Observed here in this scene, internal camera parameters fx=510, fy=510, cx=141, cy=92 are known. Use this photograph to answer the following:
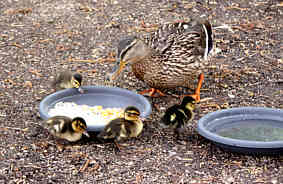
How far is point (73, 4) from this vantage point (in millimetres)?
7477

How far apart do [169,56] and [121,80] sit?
3.08 ft

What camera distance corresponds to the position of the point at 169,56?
4.80 metres

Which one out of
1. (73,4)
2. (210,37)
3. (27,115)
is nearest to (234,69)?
(210,37)

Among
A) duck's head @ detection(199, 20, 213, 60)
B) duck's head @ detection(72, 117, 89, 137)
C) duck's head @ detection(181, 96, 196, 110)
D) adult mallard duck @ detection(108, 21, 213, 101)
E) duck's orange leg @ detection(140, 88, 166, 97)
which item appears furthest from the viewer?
duck's orange leg @ detection(140, 88, 166, 97)

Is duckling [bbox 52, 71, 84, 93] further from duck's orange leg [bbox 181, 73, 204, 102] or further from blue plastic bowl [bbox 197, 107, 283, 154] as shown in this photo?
blue plastic bowl [bbox 197, 107, 283, 154]

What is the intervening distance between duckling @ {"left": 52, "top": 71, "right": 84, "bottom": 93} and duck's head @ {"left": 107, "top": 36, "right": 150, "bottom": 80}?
403mm

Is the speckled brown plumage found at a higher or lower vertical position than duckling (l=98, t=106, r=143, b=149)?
higher

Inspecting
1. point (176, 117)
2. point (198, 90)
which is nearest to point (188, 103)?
point (176, 117)

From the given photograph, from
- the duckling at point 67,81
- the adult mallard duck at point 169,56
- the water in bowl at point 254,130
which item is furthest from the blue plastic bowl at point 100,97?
the water in bowl at point 254,130

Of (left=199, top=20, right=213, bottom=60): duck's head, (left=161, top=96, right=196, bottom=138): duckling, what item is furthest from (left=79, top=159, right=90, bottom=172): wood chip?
(left=199, top=20, right=213, bottom=60): duck's head

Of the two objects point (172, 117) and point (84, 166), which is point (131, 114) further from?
point (84, 166)

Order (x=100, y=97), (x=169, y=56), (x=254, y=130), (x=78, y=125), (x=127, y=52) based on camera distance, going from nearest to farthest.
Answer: (x=78, y=125) → (x=254, y=130) → (x=127, y=52) → (x=169, y=56) → (x=100, y=97)

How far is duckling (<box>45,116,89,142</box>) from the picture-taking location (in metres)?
4.06

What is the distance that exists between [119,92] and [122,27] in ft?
7.12
